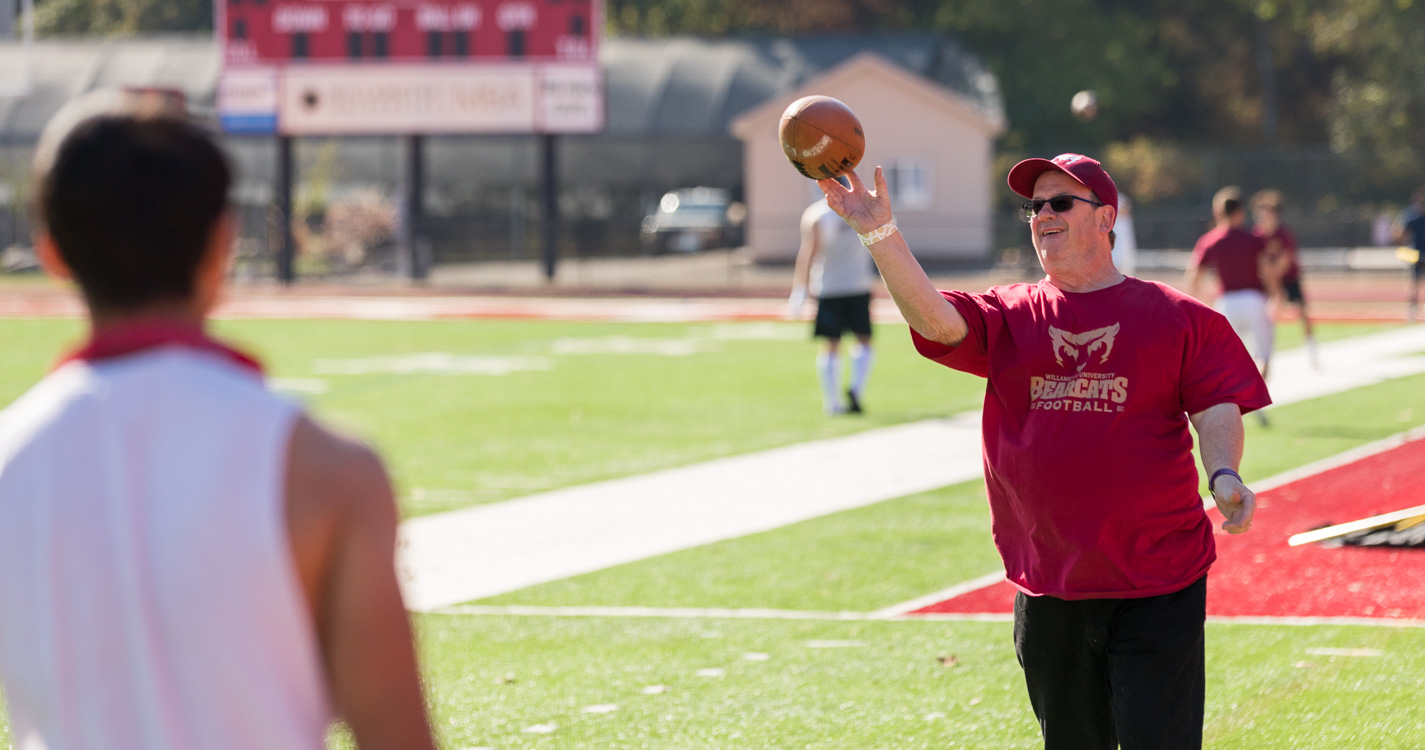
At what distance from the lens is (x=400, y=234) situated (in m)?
41.7

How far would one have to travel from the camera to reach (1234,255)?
13.6 meters

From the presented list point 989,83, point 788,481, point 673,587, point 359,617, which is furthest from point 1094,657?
point 989,83

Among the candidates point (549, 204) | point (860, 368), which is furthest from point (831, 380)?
point (549, 204)

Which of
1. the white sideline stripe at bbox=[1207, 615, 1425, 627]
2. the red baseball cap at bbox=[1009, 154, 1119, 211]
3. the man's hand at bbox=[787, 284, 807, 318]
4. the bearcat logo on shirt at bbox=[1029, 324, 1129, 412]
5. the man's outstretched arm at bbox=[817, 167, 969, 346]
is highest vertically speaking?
the red baseball cap at bbox=[1009, 154, 1119, 211]

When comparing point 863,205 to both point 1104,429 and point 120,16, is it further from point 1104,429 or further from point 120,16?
point 120,16

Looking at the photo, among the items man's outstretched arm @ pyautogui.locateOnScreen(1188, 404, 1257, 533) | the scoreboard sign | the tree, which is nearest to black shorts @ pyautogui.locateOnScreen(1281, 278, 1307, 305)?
man's outstretched arm @ pyautogui.locateOnScreen(1188, 404, 1257, 533)

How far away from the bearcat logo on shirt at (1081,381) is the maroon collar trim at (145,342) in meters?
2.46

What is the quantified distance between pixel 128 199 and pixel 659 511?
7956 mm

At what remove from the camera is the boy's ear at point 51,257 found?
6.41 feet

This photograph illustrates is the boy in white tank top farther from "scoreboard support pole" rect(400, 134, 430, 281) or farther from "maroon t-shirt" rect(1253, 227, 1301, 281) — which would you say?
"scoreboard support pole" rect(400, 134, 430, 281)

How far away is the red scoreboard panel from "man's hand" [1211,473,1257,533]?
105 feet

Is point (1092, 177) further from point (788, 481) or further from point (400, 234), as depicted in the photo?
point (400, 234)

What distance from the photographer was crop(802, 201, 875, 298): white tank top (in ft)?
46.5

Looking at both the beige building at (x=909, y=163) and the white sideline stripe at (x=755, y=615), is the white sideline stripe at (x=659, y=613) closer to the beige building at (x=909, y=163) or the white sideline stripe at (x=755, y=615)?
the white sideline stripe at (x=755, y=615)
